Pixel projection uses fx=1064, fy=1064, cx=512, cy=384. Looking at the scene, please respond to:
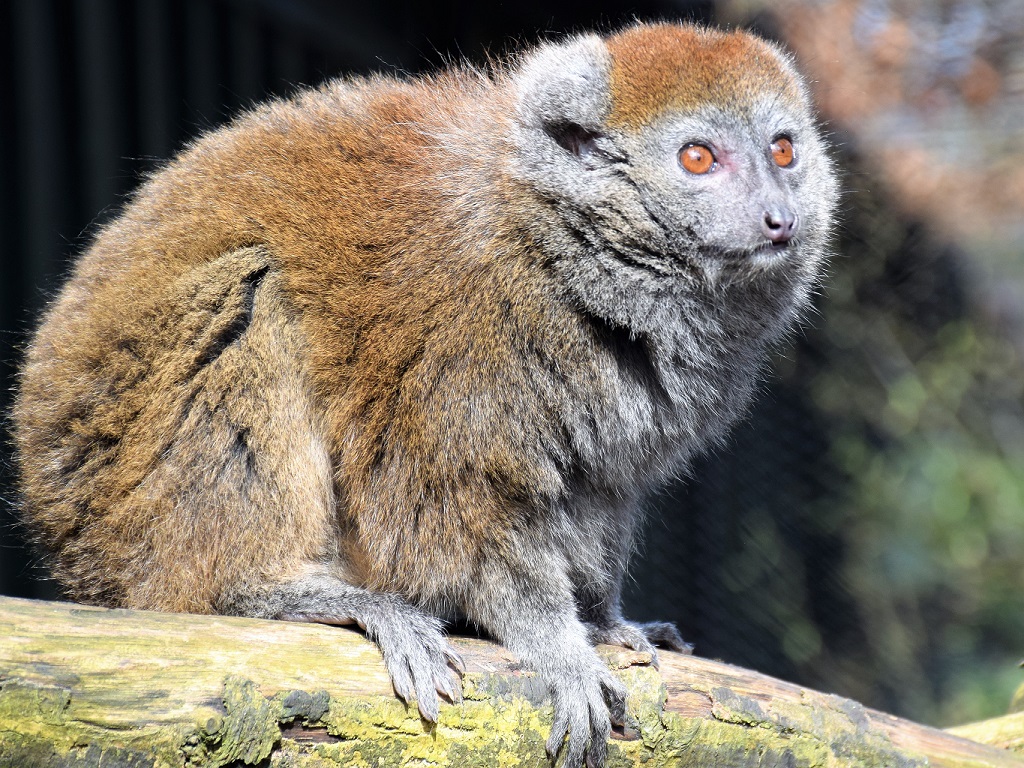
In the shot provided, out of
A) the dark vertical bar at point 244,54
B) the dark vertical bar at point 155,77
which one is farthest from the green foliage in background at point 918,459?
the dark vertical bar at point 155,77

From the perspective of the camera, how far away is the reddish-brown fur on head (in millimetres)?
3990

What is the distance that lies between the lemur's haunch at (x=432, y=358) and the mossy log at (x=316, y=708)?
0.19m

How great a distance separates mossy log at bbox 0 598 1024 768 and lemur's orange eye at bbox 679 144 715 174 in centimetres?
180

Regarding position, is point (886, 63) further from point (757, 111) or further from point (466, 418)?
point (466, 418)

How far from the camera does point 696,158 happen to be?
3.96 metres

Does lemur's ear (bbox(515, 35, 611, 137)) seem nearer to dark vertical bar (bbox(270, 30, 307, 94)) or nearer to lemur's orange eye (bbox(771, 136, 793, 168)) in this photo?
lemur's orange eye (bbox(771, 136, 793, 168))

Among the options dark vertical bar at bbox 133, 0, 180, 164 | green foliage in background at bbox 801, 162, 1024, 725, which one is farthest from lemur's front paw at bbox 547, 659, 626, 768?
green foliage in background at bbox 801, 162, 1024, 725

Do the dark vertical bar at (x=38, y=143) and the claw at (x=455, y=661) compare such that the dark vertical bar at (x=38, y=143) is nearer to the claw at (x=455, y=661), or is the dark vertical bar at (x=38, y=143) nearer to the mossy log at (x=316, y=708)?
the mossy log at (x=316, y=708)

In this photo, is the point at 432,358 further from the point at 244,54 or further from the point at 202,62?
the point at 244,54

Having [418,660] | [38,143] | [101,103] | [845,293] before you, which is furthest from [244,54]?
[418,660]

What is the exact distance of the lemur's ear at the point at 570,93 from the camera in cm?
402

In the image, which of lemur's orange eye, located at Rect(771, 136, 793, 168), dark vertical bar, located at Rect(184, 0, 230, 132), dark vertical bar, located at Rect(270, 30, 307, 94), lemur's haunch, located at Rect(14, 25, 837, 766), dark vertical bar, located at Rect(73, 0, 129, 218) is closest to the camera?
lemur's haunch, located at Rect(14, 25, 837, 766)

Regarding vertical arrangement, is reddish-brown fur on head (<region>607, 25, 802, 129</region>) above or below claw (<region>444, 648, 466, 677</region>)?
above

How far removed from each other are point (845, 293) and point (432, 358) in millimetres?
4974
